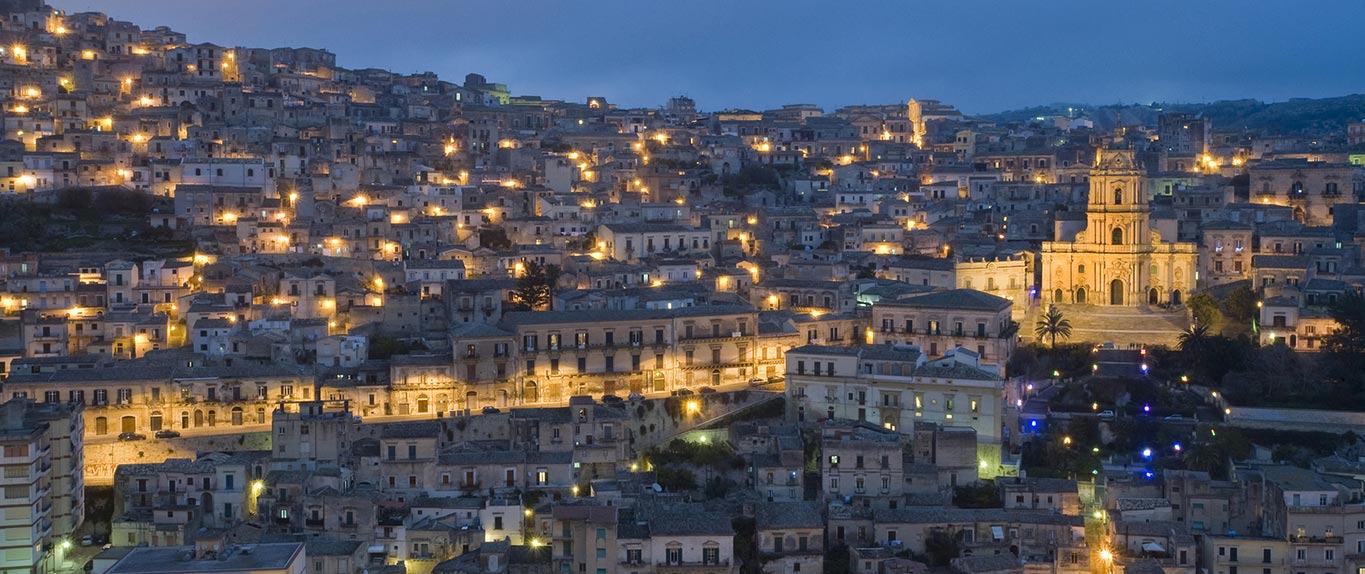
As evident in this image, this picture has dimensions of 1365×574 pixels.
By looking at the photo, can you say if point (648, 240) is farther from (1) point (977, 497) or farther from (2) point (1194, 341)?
(1) point (977, 497)

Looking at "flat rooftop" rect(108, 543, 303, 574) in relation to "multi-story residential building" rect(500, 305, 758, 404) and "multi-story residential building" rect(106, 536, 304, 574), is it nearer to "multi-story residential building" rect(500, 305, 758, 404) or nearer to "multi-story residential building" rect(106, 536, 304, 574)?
"multi-story residential building" rect(106, 536, 304, 574)

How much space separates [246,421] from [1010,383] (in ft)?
52.5

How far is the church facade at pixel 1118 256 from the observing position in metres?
43.3

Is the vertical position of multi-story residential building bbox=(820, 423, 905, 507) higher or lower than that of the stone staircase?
lower

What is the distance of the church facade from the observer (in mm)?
43344

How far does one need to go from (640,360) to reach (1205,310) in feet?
47.5

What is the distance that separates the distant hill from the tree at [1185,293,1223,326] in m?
53.9

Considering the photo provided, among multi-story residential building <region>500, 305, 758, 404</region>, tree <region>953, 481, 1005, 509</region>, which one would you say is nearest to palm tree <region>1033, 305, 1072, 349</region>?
multi-story residential building <region>500, 305, 758, 404</region>

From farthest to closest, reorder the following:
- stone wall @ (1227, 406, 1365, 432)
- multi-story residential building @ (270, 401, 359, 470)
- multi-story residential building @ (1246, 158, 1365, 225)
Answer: multi-story residential building @ (1246, 158, 1365, 225) → stone wall @ (1227, 406, 1365, 432) → multi-story residential building @ (270, 401, 359, 470)

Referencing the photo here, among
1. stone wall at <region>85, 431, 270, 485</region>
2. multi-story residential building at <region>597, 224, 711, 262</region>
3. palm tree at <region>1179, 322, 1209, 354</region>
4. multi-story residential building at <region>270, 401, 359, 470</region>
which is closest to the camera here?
multi-story residential building at <region>270, 401, 359, 470</region>

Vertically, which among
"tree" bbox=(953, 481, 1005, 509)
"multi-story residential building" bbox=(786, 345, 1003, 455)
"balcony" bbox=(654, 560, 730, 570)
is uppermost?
"multi-story residential building" bbox=(786, 345, 1003, 455)

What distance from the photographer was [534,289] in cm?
3878

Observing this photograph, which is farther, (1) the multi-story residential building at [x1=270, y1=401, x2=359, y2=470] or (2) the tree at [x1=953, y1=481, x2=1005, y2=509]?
(1) the multi-story residential building at [x1=270, y1=401, x2=359, y2=470]

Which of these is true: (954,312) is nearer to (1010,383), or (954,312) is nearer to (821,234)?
(1010,383)
